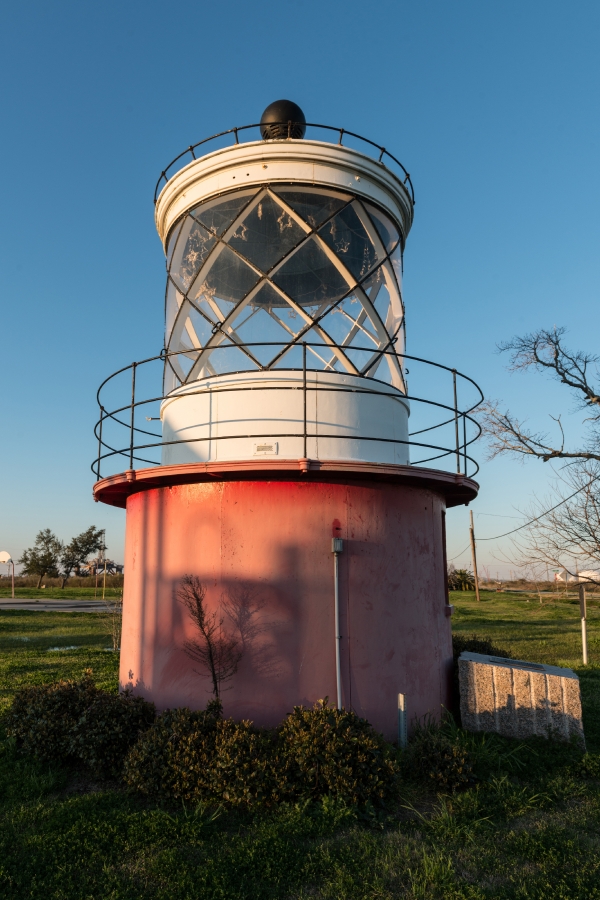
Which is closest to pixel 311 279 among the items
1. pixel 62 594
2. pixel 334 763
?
pixel 334 763

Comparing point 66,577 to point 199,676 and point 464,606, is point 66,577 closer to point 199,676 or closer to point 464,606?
point 464,606

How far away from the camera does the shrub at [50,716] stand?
7383 millimetres

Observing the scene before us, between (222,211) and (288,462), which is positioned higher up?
(222,211)

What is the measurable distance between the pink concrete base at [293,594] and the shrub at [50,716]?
0.70 meters

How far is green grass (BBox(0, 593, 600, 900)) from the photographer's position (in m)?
4.83

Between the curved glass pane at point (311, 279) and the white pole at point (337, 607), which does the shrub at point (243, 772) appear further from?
the curved glass pane at point (311, 279)

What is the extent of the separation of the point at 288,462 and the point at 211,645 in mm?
2191

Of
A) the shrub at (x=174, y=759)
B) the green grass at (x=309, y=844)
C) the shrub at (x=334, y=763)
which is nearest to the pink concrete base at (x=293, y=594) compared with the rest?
the shrub at (x=174, y=759)

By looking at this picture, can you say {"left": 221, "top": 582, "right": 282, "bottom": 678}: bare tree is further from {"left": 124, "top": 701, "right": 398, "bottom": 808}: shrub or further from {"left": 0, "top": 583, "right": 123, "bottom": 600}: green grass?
{"left": 0, "top": 583, "right": 123, "bottom": 600}: green grass

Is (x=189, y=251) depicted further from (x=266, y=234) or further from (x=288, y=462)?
(x=288, y=462)

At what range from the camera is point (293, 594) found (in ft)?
24.3

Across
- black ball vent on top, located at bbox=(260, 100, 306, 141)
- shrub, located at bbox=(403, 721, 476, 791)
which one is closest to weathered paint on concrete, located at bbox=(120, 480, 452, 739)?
shrub, located at bbox=(403, 721, 476, 791)

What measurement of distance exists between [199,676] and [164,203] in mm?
6284

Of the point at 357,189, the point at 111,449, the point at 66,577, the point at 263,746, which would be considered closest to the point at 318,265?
the point at 357,189
